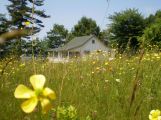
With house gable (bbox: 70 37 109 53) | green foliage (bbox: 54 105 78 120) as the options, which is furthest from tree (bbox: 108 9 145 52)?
green foliage (bbox: 54 105 78 120)

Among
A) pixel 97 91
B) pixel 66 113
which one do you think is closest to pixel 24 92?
pixel 66 113

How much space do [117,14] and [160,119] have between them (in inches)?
1734

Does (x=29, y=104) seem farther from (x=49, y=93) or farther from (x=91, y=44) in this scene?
(x=91, y=44)

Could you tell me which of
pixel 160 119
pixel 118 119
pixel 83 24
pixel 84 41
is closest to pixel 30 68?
pixel 118 119

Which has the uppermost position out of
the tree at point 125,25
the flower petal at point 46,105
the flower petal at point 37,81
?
the tree at point 125,25

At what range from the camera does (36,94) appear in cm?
50

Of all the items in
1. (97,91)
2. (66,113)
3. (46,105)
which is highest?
(46,105)

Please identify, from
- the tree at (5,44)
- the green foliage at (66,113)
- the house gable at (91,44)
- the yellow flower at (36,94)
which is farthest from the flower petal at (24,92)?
the house gable at (91,44)

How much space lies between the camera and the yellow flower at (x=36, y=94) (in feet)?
1.51

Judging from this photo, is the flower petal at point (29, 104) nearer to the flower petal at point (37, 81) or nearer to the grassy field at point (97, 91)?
the flower petal at point (37, 81)

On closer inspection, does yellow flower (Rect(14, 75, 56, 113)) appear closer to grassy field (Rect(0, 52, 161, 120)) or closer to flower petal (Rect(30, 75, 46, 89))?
flower petal (Rect(30, 75, 46, 89))

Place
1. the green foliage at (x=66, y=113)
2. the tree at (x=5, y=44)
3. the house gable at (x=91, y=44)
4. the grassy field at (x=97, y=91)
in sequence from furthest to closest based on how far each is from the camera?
the house gable at (x=91, y=44), the grassy field at (x=97, y=91), the green foliage at (x=66, y=113), the tree at (x=5, y=44)

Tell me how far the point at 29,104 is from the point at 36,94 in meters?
0.03

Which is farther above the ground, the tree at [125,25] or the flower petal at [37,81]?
the tree at [125,25]
